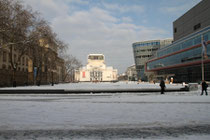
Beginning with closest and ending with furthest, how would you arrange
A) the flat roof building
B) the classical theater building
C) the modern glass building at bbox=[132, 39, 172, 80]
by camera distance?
the flat roof building → the modern glass building at bbox=[132, 39, 172, 80] → the classical theater building

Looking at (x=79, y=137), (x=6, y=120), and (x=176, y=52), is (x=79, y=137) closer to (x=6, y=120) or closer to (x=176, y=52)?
(x=6, y=120)

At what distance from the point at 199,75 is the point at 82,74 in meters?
82.8

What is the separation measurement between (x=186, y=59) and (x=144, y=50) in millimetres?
48654

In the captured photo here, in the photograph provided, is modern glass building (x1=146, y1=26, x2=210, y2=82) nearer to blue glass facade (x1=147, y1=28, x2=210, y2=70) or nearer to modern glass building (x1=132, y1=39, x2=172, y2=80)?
blue glass facade (x1=147, y1=28, x2=210, y2=70)

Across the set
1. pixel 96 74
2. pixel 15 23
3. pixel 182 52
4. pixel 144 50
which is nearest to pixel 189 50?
pixel 182 52

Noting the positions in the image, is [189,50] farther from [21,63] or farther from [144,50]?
[144,50]

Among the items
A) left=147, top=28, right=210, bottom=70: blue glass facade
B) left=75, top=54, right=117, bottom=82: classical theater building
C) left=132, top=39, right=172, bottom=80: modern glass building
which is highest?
left=132, top=39, right=172, bottom=80: modern glass building

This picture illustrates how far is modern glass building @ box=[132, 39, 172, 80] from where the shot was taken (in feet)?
310

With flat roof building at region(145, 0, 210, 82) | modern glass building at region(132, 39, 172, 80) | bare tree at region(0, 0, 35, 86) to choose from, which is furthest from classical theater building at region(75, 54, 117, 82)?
bare tree at region(0, 0, 35, 86)

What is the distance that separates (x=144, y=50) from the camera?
9625cm

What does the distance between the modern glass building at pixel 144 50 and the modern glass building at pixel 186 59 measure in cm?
2892

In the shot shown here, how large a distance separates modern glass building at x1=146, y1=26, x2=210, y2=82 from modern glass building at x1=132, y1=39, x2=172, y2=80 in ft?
94.9

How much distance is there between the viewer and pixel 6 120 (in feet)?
20.0

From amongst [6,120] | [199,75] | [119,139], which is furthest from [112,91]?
[199,75]
